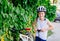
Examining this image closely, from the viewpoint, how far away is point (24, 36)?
784cm

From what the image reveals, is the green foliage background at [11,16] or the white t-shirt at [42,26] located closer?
the white t-shirt at [42,26]

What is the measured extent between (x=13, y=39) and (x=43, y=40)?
156cm

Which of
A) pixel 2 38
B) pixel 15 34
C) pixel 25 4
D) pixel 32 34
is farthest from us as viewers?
pixel 32 34

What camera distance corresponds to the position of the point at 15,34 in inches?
304

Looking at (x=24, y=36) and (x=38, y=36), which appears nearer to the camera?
(x=38, y=36)

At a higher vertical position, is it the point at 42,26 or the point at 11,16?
the point at 11,16

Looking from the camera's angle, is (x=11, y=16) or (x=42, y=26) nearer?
(x=42, y=26)

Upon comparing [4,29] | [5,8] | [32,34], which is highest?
[5,8]

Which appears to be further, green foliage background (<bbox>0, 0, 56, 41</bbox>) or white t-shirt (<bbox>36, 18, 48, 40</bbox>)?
green foliage background (<bbox>0, 0, 56, 41</bbox>)

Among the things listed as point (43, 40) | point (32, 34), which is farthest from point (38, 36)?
point (32, 34)

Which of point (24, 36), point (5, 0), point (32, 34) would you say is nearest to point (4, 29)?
point (5, 0)

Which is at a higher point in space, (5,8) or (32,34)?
(5,8)

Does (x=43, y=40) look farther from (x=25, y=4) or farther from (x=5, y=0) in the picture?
(x=25, y=4)

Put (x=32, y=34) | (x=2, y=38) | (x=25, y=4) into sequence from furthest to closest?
(x=32, y=34)
(x=25, y=4)
(x=2, y=38)
